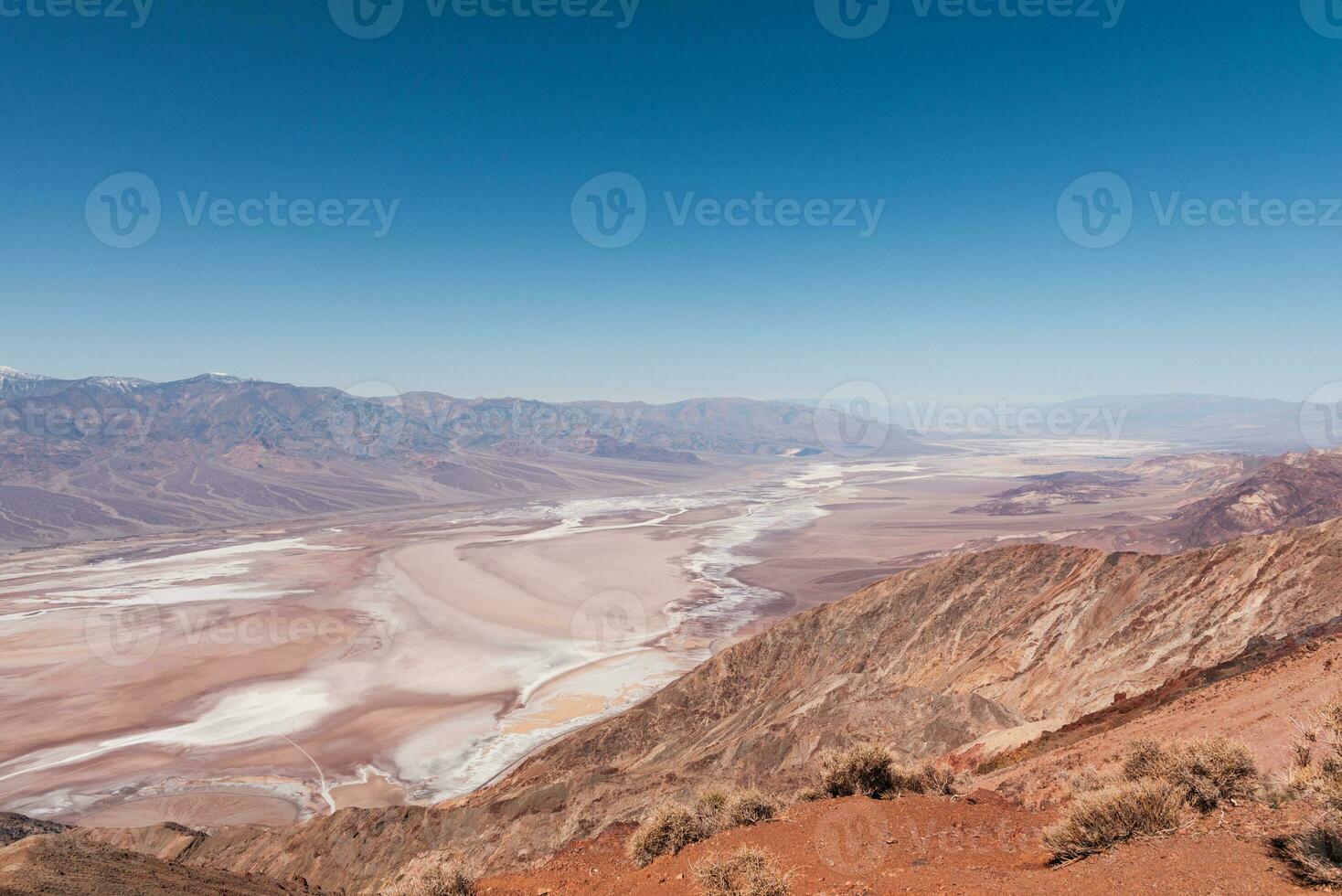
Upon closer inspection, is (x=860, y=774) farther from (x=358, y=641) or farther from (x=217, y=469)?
(x=217, y=469)

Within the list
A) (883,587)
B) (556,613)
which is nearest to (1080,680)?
(883,587)

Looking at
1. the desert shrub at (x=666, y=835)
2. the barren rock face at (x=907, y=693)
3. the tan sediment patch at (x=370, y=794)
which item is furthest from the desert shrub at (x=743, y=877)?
the tan sediment patch at (x=370, y=794)

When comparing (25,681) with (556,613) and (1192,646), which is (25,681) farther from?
(1192,646)

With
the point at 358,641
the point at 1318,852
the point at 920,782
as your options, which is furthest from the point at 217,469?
the point at 1318,852

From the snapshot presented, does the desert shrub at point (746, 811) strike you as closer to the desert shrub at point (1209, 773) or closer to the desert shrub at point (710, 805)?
the desert shrub at point (710, 805)

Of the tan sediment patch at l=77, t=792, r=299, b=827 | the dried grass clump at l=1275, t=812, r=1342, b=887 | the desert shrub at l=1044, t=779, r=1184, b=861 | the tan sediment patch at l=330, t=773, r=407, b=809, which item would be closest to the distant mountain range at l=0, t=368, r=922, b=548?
the tan sediment patch at l=77, t=792, r=299, b=827

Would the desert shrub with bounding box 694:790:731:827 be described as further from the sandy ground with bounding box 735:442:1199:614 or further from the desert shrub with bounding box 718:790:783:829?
the sandy ground with bounding box 735:442:1199:614
